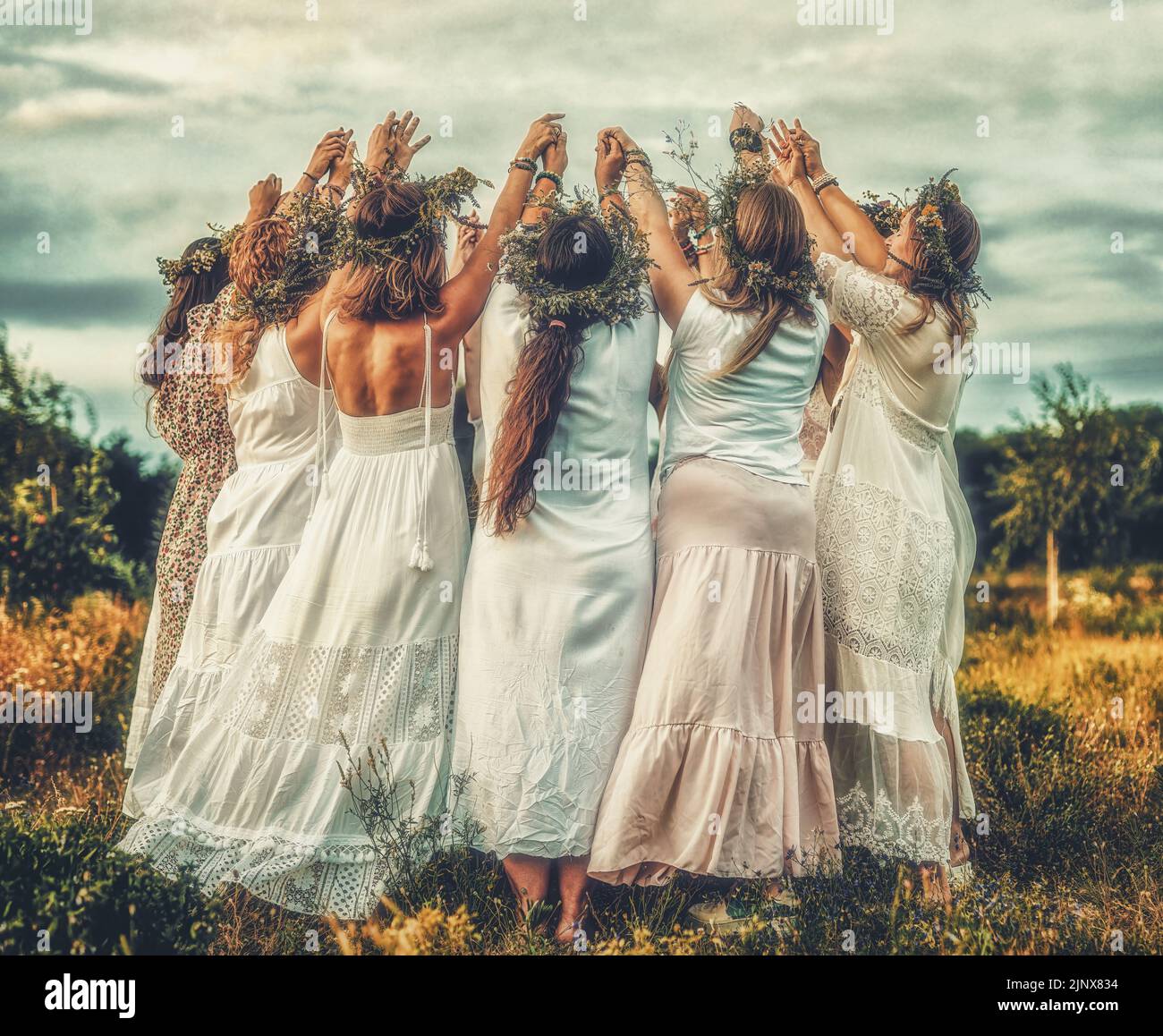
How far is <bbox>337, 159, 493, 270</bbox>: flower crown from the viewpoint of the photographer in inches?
187

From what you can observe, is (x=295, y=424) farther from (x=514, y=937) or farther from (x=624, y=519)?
(x=514, y=937)

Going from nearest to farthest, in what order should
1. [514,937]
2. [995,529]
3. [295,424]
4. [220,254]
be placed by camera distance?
[514,937]
[295,424]
[220,254]
[995,529]

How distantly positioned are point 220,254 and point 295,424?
3.54 feet

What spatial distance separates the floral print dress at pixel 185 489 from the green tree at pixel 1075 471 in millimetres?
12235

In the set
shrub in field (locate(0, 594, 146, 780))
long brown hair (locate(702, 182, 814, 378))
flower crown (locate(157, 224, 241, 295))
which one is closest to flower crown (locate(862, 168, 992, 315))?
long brown hair (locate(702, 182, 814, 378))

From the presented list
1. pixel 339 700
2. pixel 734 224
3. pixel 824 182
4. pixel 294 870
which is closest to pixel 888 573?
pixel 734 224

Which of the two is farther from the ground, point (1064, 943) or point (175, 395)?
point (175, 395)

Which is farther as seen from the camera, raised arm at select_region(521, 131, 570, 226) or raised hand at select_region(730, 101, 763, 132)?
raised hand at select_region(730, 101, 763, 132)

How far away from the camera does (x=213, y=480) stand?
5.92 meters

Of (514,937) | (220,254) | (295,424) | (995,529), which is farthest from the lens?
(995,529)

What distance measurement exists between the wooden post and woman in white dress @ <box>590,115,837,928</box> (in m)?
9.33

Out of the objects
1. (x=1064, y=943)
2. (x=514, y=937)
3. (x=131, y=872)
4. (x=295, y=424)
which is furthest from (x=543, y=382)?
(x=1064, y=943)

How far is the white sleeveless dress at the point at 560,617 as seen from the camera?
4559mm

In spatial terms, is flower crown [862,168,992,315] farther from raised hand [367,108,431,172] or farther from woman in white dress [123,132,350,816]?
woman in white dress [123,132,350,816]
